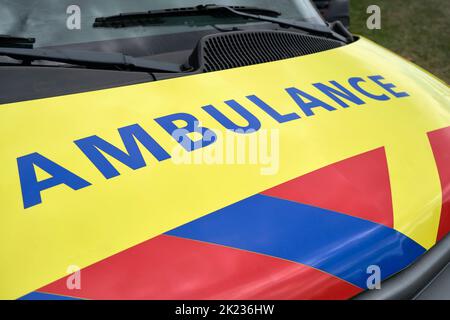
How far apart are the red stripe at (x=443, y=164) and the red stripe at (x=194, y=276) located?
0.44 meters

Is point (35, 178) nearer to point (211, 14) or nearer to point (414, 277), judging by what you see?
point (414, 277)

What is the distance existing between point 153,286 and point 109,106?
1.89ft

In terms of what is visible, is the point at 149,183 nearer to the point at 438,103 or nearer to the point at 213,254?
the point at 213,254

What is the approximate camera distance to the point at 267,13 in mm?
2045

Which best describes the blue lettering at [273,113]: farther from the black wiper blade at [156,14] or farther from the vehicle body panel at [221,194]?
the black wiper blade at [156,14]

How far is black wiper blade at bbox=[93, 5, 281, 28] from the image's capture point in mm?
1648

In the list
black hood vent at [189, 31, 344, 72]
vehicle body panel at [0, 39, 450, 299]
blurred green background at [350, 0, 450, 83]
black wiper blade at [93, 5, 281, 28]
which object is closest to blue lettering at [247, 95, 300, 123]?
vehicle body panel at [0, 39, 450, 299]

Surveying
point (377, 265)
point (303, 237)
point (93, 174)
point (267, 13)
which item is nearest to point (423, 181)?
point (377, 265)

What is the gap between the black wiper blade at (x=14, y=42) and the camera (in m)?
1.42

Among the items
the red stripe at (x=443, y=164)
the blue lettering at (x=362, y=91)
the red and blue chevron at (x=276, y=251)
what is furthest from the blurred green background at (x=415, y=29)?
the red and blue chevron at (x=276, y=251)

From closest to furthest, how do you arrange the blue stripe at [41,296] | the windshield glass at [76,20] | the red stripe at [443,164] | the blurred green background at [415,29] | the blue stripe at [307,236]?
1. the blue stripe at [41,296]
2. the blue stripe at [307,236]
3. the red stripe at [443,164]
4. the windshield glass at [76,20]
5. the blurred green background at [415,29]

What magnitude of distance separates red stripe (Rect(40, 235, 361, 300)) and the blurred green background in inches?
228

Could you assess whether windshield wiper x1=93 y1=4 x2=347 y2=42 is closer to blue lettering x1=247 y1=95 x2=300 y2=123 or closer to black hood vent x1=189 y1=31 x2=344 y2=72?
black hood vent x1=189 y1=31 x2=344 y2=72

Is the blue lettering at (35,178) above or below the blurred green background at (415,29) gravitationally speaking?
below
